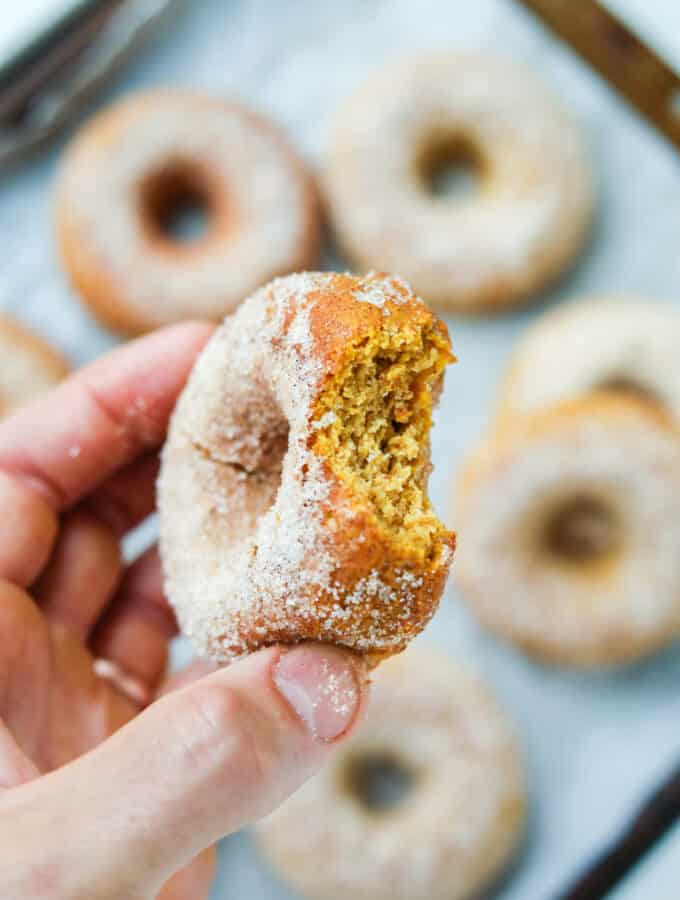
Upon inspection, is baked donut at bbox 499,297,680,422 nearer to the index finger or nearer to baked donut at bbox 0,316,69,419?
the index finger

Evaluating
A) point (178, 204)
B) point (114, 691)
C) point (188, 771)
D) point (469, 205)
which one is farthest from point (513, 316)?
point (188, 771)

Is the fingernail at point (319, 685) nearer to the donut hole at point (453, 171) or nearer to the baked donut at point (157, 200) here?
the baked donut at point (157, 200)

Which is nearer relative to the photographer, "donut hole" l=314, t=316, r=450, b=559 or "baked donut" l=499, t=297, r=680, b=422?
"donut hole" l=314, t=316, r=450, b=559

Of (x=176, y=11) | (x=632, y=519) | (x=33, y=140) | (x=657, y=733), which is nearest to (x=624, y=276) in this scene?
(x=632, y=519)

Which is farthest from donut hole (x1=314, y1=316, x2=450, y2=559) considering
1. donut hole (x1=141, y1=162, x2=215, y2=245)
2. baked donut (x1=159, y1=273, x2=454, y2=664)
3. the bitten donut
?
donut hole (x1=141, y1=162, x2=215, y2=245)

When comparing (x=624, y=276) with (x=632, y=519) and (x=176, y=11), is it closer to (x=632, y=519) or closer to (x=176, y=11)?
(x=632, y=519)

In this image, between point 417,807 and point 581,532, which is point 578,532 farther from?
point 417,807
